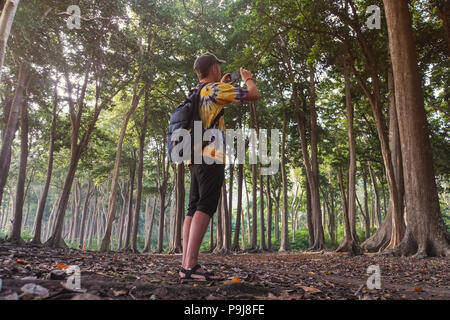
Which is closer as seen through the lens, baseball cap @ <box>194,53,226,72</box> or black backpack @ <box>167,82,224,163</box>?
black backpack @ <box>167,82,224,163</box>

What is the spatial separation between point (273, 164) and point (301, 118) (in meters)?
6.61

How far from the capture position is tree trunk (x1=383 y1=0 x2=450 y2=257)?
6.81 meters

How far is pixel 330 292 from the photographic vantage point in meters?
2.91

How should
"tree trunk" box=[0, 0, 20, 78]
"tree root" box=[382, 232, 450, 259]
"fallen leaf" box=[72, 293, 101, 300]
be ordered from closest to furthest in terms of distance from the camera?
"fallen leaf" box=[72, 293, 101, 300] → "tree trunk" box=[0, 0, 20, 78] → "tree root" box=[382, 232, 450, 259]

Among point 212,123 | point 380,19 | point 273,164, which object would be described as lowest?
point 212,123

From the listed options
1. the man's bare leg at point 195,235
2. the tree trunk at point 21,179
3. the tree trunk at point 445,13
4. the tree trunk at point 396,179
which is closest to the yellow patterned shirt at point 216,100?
the man's bare leg at point 195,235

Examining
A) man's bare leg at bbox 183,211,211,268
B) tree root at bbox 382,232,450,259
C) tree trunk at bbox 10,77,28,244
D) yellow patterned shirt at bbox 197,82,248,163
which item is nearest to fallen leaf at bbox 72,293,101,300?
man's bare leg at bbox 183,211,211,268

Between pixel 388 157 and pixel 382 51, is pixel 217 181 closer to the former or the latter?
pixel 388 157

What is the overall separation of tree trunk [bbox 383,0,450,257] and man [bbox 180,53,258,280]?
216 inches

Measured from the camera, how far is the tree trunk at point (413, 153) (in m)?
6.81

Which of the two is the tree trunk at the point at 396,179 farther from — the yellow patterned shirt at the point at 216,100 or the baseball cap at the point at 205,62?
the baseball cap at the point at 205,62

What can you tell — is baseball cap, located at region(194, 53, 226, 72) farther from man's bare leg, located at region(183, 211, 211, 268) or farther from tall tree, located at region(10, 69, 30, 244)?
tall tree, located at region(10, 69, 30, 244)

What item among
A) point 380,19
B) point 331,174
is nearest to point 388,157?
point 380,19

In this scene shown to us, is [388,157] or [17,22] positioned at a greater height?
[17,22]
